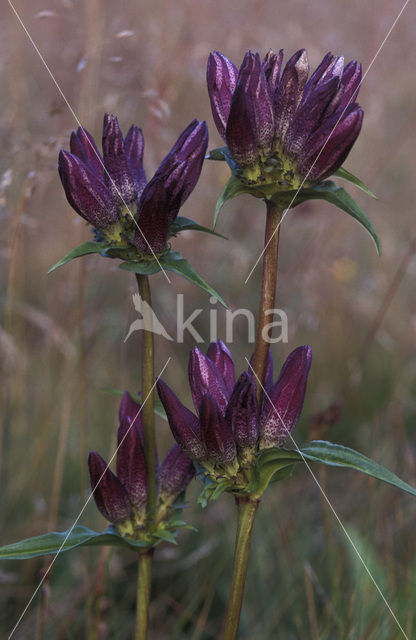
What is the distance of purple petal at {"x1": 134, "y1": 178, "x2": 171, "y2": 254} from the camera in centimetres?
103

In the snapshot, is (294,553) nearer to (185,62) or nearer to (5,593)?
(5,593)

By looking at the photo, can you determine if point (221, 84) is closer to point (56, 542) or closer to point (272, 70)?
point (272, 70)

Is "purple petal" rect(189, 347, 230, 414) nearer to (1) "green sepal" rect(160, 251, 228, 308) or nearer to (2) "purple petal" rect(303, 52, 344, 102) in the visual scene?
(1) "green sepal" rect(160, 251, 228, 308)

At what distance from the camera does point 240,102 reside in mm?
972

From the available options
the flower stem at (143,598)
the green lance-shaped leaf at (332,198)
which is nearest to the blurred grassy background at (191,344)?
the flower stem at (143,598)

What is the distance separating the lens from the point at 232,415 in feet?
3.38

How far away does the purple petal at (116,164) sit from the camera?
1100mm

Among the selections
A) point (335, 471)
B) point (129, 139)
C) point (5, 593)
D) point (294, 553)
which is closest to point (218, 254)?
point (335, 471)

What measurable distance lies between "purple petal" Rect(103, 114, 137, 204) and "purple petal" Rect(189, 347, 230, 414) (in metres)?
0.29

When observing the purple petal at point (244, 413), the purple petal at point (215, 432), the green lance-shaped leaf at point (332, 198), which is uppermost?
the green lance-shaped leaf at point (332, 198)

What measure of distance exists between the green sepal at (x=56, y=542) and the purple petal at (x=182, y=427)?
18 cm

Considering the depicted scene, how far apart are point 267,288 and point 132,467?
1.25 feet

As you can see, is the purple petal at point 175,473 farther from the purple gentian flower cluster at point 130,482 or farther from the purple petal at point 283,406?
the purple petal at point 283,406

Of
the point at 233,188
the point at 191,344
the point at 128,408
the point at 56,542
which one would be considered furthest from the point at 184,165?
the point at 191,344
